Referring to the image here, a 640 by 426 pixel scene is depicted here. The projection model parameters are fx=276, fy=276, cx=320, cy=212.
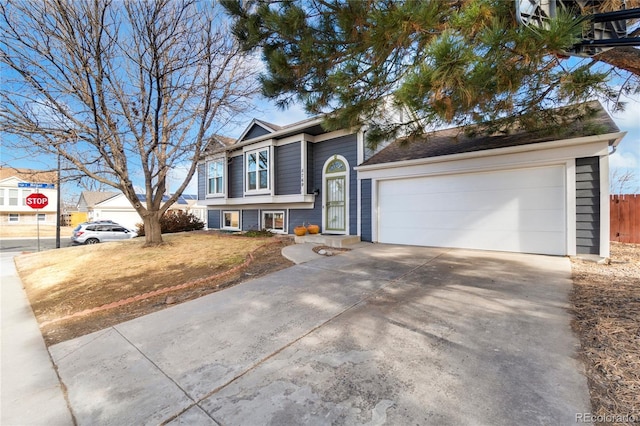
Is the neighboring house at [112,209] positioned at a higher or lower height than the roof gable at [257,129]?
lower

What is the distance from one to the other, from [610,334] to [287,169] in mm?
10017

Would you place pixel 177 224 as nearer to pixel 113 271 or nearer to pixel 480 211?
pixel 113 271

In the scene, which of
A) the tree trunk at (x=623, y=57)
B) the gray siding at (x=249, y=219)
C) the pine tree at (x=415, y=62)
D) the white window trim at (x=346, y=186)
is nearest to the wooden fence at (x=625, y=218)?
the pine tree at (x=415, y=62)

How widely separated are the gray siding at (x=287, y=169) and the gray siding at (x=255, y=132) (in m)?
1.29

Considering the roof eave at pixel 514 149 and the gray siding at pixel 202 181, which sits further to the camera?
the gray siding at pixel 202 181

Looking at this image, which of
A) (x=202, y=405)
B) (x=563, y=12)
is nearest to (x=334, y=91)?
(x=563, y=12)

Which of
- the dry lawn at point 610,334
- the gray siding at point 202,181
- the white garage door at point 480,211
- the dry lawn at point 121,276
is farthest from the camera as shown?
the gray siding at point 202,181

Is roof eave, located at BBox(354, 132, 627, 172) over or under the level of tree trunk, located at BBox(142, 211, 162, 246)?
over

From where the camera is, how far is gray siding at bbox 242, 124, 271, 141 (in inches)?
483

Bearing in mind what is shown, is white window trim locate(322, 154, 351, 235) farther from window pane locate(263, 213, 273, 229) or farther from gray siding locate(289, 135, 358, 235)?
window pane locate(263, 213, 273, 229)

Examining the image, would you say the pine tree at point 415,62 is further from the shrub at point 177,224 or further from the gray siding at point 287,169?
the shrub at point 177,224

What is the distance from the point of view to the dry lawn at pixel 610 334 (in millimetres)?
1886

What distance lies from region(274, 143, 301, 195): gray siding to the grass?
2789 millimetres

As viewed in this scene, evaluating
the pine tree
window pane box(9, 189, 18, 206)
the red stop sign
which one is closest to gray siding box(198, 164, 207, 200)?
the red stop sign
